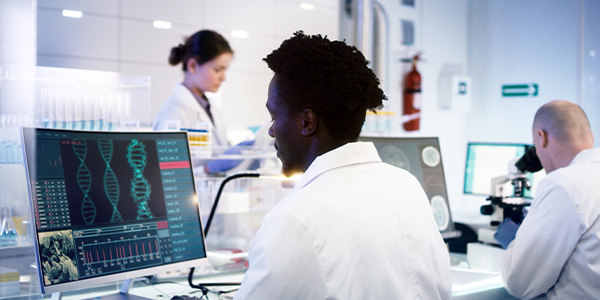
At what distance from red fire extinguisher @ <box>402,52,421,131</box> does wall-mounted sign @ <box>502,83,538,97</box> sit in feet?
2.82

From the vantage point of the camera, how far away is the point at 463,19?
5.19 meters

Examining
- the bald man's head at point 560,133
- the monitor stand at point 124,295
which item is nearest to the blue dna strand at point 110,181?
the monitor stand at point 124,295

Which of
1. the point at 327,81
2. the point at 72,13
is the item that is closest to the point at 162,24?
the point at 72,13

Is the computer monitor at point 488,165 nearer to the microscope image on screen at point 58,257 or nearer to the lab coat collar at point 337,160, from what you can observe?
the lab coat collar at point 337,160

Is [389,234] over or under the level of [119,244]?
over

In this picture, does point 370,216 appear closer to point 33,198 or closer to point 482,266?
point 33,198

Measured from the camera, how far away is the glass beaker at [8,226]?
4.84 ft

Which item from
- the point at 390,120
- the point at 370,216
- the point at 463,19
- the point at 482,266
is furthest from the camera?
the point at 463,19

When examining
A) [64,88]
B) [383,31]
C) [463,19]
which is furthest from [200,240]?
[463,19]

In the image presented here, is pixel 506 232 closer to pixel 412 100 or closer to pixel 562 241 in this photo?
pixel 562 241

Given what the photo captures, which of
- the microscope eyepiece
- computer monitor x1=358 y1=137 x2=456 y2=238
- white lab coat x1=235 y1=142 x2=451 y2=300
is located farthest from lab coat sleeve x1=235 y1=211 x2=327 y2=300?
the microscope eyepiece

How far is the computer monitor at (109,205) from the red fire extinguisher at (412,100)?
3.29 meters

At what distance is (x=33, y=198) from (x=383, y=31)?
279 centimetres

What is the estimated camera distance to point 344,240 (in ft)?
3.21
